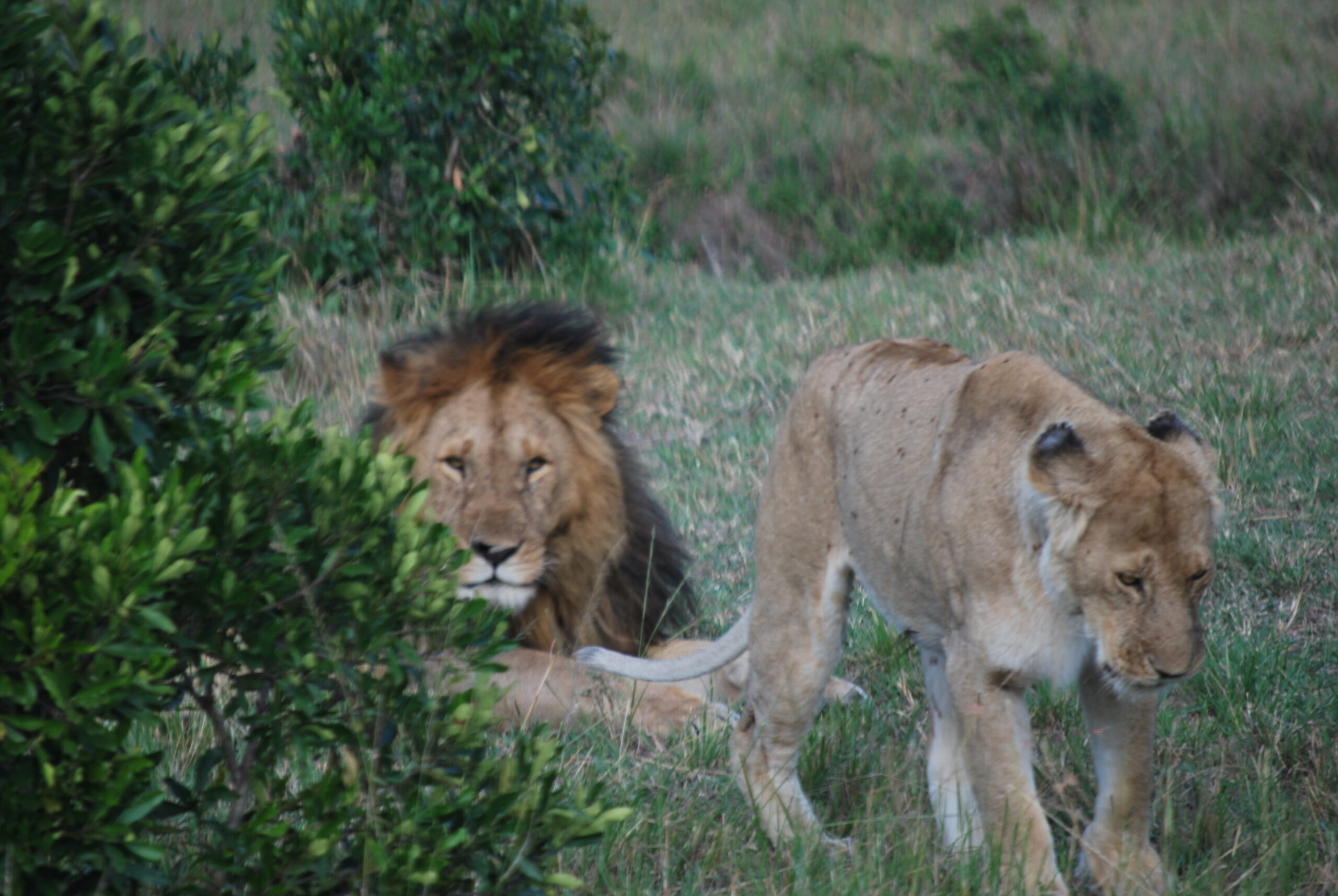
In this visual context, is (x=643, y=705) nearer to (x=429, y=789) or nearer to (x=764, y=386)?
(x=429, y=789)

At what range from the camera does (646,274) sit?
32.7ft

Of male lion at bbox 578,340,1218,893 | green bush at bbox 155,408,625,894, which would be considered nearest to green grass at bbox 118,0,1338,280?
male lion at bbox 578,340,1218,893

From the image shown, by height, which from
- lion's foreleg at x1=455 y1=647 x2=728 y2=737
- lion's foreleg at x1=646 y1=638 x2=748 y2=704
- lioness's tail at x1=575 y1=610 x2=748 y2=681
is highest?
lioness's tail at x1=575 y1=610 x2=748 y2=681

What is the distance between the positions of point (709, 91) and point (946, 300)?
8396 mm

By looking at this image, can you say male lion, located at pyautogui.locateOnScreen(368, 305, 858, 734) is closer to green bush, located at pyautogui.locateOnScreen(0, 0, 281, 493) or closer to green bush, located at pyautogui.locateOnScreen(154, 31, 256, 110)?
green bush, located at pyautogui.locateOnScreen(154, 31, 256, 110)

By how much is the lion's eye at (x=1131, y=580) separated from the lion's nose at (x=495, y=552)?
6.99 ft

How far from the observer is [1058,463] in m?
2.33

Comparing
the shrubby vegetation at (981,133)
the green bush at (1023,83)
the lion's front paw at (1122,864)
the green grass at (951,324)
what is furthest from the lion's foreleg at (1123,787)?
the green bush at (1023,83)

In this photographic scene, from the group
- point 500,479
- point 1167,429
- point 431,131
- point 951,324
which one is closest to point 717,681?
point 500,479

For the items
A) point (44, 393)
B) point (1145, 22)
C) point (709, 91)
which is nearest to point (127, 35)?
point (44, 393)

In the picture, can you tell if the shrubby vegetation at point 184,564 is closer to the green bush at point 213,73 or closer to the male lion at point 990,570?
the male lion at point 990,570

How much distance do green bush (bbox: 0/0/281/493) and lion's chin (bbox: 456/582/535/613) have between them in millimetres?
1883

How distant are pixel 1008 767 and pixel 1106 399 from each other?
431 centimetres

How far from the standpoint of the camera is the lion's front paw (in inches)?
97.7
